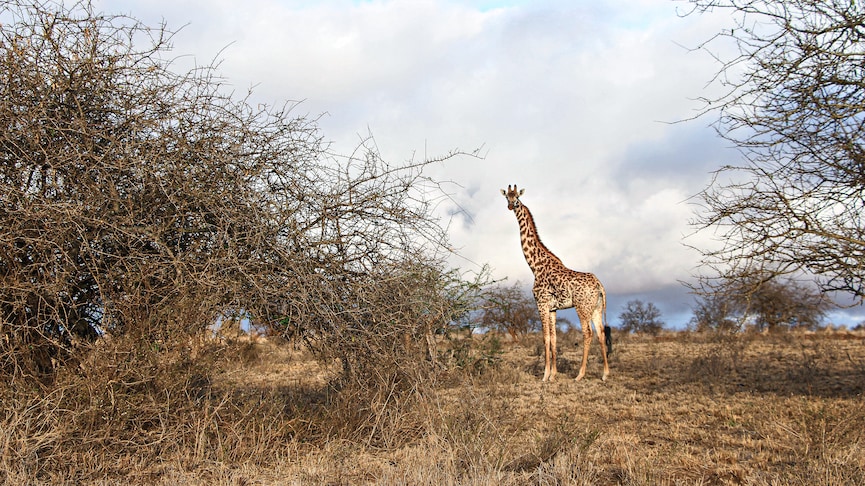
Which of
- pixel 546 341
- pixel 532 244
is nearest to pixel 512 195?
pixel 532 244

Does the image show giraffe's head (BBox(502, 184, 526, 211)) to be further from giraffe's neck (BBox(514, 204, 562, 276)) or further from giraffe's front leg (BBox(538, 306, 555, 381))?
giraffe's front leg (BBox(538, 306, 555, 381))

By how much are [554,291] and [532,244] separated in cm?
128

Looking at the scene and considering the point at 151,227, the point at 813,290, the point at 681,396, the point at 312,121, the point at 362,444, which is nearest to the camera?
the point at 151,227

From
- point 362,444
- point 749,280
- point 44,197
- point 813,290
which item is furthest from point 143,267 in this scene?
point 813,290

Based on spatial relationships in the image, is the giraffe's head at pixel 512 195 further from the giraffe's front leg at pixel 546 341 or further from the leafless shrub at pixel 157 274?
the leafless shrub at pixel 157 274

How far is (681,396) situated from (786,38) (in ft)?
17.7

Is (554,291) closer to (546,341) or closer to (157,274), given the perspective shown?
(546,341)

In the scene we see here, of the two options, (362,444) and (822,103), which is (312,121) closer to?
(362,444)

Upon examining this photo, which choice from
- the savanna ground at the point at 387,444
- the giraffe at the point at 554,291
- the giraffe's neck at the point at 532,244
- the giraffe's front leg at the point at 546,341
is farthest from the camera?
the giraffe's neck at the point at 532,244

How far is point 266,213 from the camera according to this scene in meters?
5.68

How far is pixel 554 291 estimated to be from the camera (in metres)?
13.8

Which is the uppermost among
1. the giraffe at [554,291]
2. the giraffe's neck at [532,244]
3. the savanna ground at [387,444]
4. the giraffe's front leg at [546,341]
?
the giraffe's neck at [532,244]

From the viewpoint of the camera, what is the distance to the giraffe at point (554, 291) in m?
13.5

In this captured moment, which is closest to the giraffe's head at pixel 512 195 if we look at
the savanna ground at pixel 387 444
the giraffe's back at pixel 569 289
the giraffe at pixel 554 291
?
the giraffe at pixel 554 291
